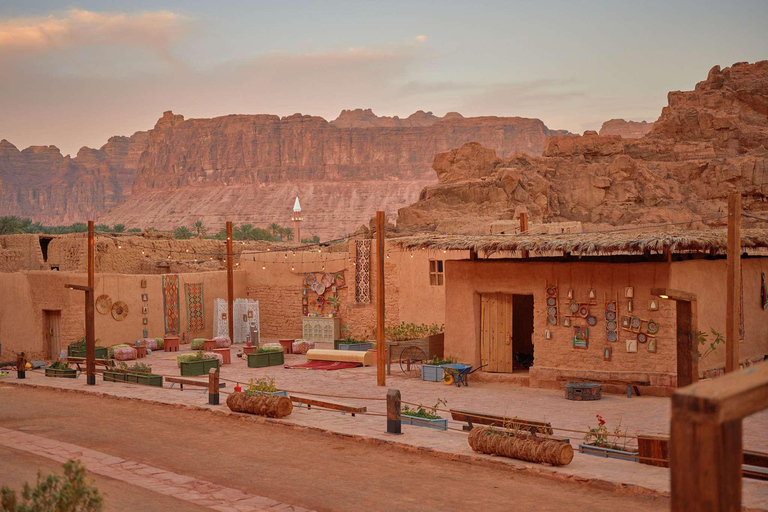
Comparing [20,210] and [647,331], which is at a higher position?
[20,210]

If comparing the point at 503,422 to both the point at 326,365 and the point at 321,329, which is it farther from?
the point at 321,329

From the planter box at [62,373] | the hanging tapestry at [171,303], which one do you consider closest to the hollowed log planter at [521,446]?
the planter box at [62,373]

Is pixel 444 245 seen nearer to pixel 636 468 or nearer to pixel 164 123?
pixel 636 468

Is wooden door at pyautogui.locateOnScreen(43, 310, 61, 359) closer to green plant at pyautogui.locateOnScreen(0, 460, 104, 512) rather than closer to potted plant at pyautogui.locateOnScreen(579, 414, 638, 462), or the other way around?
potted plant at pyautogui.locateOnScreen(579, 414, 638, 462)

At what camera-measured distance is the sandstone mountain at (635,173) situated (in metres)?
54.5

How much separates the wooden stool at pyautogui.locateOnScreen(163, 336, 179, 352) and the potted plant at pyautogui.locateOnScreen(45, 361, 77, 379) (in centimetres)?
513

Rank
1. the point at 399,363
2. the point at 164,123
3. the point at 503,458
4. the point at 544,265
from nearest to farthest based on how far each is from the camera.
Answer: the point at 503,458, the point at 544,265, the point at 399,363, the point at 164,123

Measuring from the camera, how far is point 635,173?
57.6 metres

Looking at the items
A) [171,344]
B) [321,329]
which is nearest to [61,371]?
[171,344]

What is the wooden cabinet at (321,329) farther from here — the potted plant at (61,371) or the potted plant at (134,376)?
the potted plant at (61,371)

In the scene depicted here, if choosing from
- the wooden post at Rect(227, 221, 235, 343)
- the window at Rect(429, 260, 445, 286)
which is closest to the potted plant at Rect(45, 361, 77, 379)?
the wooden post at Rect(227, 221, 235, 343)

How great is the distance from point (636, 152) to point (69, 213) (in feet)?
505

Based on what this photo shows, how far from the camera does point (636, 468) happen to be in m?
9.02

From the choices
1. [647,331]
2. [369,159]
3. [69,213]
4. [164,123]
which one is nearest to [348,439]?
[647,331]
